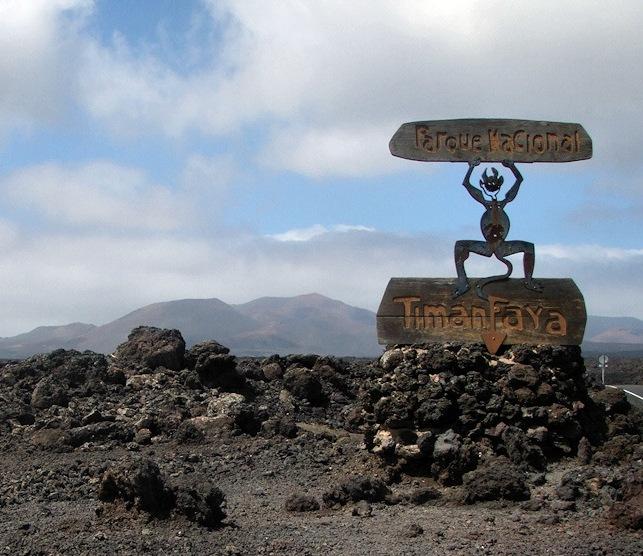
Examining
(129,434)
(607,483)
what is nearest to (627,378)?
(129,434)

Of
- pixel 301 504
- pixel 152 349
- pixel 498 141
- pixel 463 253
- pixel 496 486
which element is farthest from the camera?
pixel 152 349

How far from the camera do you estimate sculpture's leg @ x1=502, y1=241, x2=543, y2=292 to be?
1266 centimetres

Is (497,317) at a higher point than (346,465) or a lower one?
higher

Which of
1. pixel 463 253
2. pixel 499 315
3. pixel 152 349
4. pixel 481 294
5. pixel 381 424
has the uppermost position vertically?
pixel 463 253

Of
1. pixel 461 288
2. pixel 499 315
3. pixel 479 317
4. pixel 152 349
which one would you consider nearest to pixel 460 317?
pixel 479 317

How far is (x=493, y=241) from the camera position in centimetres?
1268

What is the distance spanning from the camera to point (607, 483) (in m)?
10.3

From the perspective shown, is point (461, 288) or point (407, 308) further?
point (407, 308)

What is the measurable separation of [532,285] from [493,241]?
0.73 meters

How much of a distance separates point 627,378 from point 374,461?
151ft

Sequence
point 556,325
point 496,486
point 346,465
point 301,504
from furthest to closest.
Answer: point 346,465 < point 556,325 < point 301,504 < point 496,486

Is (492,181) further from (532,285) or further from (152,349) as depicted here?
(152,349)

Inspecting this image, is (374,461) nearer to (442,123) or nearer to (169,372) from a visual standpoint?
(442,123)

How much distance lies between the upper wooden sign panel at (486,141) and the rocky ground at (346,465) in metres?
2.41
